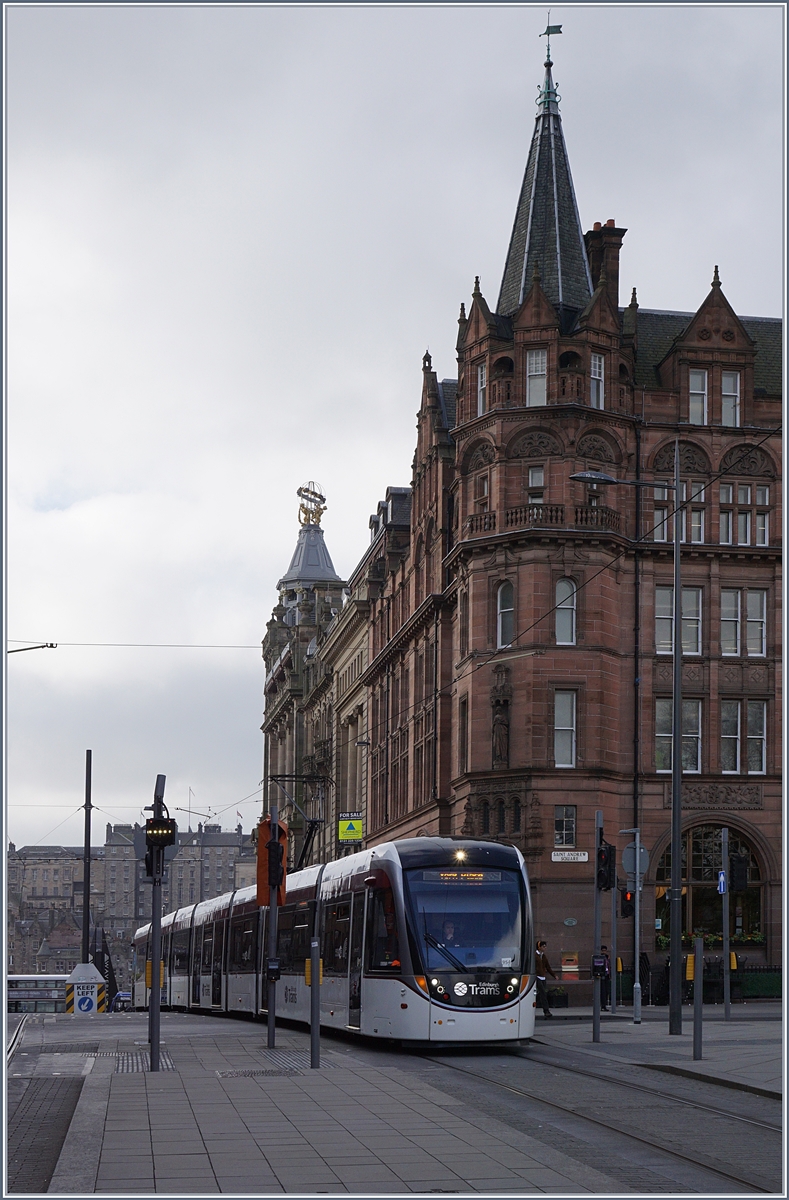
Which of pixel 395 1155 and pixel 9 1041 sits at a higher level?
pixel 395 1155

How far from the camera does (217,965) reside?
4388 centimetres

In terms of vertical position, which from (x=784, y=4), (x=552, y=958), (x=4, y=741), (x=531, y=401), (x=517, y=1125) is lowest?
(x=552, y=958)

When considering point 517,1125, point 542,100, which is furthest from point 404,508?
point 517,1125

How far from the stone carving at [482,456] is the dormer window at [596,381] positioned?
3.46 m

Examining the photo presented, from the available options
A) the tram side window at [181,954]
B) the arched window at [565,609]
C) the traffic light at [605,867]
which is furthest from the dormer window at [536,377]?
the traffic light at [605,867]

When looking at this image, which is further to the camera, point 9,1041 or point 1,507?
point 9,1041

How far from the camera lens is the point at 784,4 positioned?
13430mm

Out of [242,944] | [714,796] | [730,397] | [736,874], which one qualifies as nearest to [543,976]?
[736,874]

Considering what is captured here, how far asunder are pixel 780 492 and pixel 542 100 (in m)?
16.5

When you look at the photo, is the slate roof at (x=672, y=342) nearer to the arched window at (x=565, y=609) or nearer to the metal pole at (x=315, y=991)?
the arched window at (x=565, y=609)

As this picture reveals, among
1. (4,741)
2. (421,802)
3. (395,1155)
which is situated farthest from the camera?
(421,802)

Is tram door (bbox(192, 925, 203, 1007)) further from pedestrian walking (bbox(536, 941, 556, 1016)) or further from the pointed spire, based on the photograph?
the pointed spire

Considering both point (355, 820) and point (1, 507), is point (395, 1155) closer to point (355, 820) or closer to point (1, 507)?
point (1, 507)

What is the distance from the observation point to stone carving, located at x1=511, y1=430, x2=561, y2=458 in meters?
51.6
